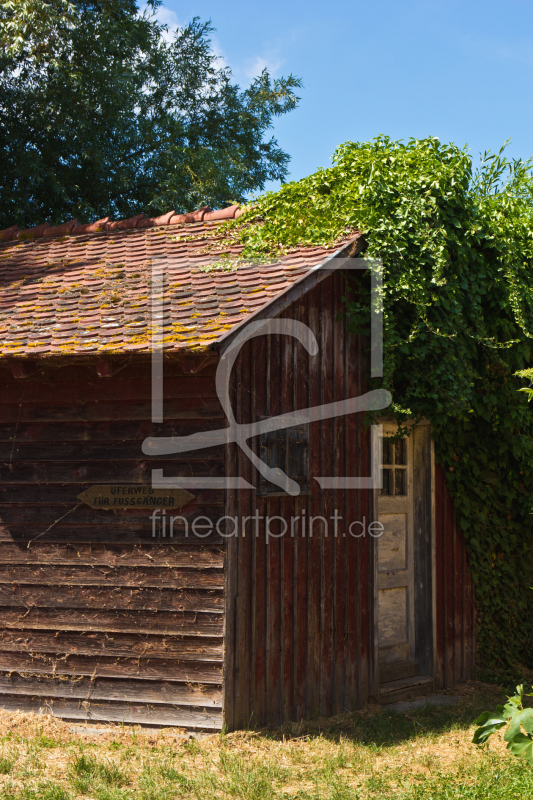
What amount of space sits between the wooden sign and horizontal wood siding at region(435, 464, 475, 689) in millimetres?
3230

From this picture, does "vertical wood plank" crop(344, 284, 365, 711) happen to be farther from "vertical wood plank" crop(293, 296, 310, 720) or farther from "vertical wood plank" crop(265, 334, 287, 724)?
"vertical wood plank" crop(265, 334, 287, 724)

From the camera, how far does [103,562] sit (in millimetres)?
5645

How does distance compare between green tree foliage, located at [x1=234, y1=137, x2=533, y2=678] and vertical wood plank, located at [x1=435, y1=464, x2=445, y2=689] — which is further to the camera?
vertical wood plank, located at [x1=435, y1=464, x2=445, y2=689]

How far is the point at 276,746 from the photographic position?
17.0ft

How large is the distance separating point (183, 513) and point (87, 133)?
11401 mm

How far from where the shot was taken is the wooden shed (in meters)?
5.36

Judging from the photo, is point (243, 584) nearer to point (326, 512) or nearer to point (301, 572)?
point (301, 572)

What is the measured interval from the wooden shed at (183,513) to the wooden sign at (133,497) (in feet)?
0.04

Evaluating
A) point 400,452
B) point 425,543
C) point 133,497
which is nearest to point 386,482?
point 400,452

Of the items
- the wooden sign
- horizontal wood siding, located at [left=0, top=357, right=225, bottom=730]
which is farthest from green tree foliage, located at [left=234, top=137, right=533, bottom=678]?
the wooden sign

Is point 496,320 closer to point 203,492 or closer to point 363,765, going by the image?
point 203,492

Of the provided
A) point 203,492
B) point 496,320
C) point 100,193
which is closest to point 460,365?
point 496,320

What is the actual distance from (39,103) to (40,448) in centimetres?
1098

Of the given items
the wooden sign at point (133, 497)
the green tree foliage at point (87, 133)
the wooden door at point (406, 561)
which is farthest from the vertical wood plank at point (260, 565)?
the green tree foliage at point (87, 133)
